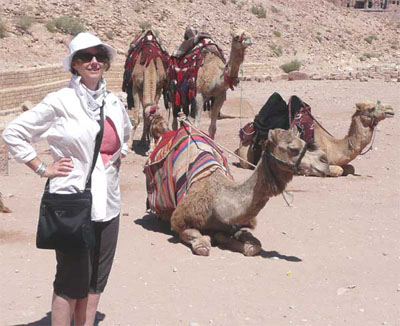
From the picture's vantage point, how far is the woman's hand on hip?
375 centimetres

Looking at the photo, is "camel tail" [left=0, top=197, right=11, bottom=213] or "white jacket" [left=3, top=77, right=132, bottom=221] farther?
"camel tail" [left=0, top=197, right=11, bottom=213]

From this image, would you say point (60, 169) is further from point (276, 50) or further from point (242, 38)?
point (276, 50)

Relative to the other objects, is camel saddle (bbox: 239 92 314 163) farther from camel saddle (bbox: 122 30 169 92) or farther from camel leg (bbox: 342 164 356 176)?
camel saddle (bbox: 122 30 169 92)

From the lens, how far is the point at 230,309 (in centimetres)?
530

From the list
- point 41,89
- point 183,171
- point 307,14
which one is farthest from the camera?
point 307,14

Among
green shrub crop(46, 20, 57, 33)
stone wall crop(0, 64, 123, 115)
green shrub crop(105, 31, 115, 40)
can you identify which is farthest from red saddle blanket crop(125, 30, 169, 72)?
green shrub crop(105, 31, 115, 40)

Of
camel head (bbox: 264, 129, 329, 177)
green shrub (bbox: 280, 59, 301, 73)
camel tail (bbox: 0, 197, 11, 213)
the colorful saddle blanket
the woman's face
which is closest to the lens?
the woman's face

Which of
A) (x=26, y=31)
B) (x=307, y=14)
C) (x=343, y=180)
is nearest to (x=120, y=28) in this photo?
(x=26, y=31)

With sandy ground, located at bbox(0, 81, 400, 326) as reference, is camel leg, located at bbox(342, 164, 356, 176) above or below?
below

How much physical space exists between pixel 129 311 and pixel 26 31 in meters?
23.9

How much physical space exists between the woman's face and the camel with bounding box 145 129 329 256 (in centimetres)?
228

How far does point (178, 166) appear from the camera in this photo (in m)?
7.22

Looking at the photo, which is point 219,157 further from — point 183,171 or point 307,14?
point 307,14

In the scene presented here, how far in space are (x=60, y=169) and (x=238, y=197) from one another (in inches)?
111
